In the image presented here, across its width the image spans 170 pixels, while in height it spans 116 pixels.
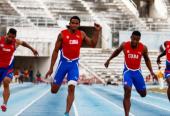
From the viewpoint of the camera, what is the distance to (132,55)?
1133 centimetres

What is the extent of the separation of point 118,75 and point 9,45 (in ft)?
98.4

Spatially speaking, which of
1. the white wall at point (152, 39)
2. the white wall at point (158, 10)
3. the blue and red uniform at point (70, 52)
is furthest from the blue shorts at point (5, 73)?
the white wall at point (158, 10)

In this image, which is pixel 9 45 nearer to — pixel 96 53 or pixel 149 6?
pixel 96 53

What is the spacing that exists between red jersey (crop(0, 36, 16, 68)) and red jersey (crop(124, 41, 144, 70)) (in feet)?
7.78

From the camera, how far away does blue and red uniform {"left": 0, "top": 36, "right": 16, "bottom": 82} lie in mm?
11844

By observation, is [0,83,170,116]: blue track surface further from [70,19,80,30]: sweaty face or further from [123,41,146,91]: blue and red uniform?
[70,19,80,30]: sweaty face

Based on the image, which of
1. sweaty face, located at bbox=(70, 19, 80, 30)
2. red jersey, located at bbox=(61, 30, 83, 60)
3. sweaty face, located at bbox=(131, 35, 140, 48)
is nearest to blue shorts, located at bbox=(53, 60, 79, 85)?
red jersey, located at bbox=(61, 30, 83, 60)

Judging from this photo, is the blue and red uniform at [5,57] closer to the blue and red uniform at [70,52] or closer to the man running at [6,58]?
the man running at [6,58]

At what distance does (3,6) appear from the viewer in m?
48.3

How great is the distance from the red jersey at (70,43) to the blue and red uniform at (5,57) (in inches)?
65.9

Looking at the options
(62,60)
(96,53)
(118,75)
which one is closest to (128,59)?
(62,60)

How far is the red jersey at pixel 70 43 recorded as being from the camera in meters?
10.6

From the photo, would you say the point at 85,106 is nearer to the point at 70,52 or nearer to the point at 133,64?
the point at 133,64

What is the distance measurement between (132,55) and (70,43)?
1.43 metres
